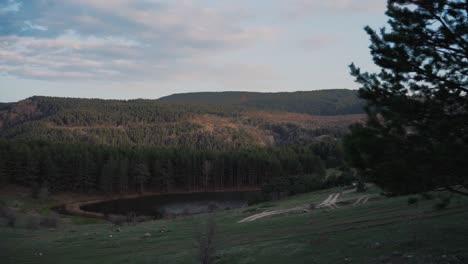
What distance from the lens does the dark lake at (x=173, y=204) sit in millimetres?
78750

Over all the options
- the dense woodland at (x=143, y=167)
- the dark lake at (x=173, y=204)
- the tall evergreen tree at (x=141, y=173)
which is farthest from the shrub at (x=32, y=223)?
the tall evergreen tree at (x=141, y=173)

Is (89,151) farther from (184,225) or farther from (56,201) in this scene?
(184,225)

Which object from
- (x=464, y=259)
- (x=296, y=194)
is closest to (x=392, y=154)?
(x=464, y=259)

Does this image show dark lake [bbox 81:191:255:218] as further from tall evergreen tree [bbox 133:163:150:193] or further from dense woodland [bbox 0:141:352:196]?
dense woodland [bbox 0:141:352:196]

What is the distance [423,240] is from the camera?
19469 millimetres

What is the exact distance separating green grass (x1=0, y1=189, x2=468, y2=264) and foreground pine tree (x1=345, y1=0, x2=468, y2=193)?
4.84 metres

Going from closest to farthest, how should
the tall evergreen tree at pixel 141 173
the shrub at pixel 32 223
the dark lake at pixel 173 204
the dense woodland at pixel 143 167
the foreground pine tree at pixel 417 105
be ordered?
the foreground pine tree at pixel 417 105
the shrub at pixel 32 223
the dark lake at pixel 173 204
the dense woodland at pixel 143 167
the tall evergreen tree at pixel 141 173

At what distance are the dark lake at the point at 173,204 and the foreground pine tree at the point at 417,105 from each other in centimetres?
5917

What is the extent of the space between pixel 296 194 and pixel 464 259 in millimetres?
58444

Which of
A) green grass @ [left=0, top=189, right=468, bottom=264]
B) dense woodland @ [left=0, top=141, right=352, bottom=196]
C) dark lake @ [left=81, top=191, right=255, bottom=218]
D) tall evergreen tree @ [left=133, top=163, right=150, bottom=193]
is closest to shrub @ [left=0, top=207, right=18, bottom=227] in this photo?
green grass @ [left=0, top=189, right=468, bottom=264]

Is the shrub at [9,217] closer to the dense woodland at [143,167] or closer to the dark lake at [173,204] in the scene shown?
the dark lake at [173,204]

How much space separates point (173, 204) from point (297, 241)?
6704cm

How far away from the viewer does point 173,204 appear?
291ft

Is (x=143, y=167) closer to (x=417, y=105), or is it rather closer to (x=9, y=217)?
(x=9, y=217)
